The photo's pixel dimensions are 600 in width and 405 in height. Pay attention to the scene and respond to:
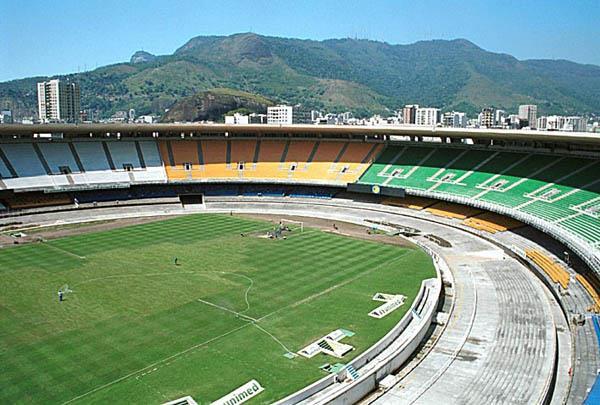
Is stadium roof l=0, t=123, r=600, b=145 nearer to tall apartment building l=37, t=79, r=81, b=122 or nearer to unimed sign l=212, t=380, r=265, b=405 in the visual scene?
unimed sign l=212, t=380, r=265, b=405

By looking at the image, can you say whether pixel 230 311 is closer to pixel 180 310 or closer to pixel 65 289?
pixel 180 310

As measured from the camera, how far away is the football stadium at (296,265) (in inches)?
728

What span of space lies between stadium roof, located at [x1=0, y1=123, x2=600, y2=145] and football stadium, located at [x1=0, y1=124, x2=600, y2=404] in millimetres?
299

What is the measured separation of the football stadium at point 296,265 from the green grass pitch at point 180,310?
112mm

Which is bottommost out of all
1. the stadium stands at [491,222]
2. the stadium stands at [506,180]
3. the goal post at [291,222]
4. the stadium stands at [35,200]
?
the goal post at [291,222]

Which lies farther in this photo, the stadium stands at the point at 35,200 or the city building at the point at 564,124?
the stadium stands at the point at 35,200

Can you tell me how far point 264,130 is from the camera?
5903 cm

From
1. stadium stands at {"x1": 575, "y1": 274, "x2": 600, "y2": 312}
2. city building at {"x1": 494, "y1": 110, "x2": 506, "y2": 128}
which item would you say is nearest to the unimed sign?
stadium stands at {"x1": 575, "y1": 274, "x2": 600, "y2": 312}

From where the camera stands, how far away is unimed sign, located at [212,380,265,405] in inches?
643

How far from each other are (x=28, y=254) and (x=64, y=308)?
12.3 meters

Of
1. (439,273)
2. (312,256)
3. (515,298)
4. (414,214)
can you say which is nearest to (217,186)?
(414,214)

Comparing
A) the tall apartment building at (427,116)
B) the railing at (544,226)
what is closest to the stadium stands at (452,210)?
the railing at (544,226)

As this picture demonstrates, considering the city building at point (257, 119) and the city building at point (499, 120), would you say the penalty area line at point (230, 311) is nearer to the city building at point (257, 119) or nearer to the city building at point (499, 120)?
the city building at point (257, 119)

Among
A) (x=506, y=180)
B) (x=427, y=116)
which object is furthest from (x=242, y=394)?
(x=427, y=116)
